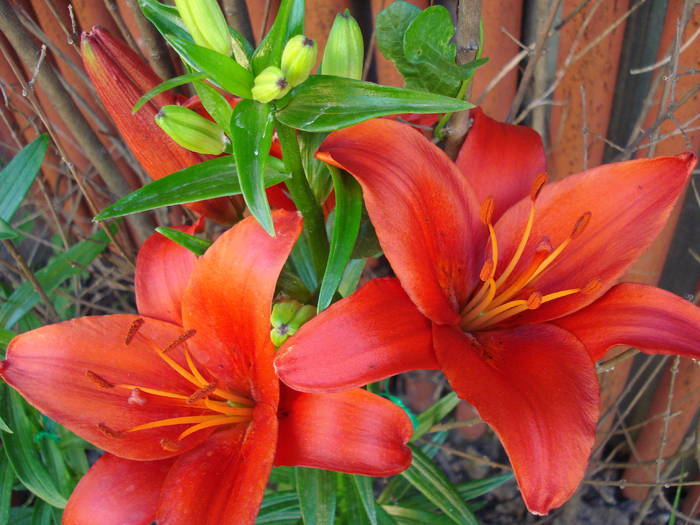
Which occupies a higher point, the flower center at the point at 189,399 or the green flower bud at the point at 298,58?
the green flower bud at the point at 298,58

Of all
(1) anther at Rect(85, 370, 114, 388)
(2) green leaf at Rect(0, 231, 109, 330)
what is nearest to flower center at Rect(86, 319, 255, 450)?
(1) anther at Rect(85, 370, 114, 388)

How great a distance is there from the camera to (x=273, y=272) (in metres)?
0.56

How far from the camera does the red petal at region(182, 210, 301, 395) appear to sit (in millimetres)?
563

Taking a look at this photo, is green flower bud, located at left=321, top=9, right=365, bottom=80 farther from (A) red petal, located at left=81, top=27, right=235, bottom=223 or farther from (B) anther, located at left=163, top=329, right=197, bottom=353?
(B) anther, located at left=163, top=329, right=197, bottom=353

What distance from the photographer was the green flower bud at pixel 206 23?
0.50m

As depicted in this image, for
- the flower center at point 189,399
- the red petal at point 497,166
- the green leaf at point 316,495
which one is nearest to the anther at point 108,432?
the flower center at point 189,399

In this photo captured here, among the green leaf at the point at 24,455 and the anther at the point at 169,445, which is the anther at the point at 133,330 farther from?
the green leaf at the point at 24,455

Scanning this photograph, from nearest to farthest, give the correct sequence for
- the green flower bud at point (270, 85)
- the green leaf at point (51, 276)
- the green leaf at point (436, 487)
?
the green flower bud at point (270, 85) < the green leaf at point (436, 487) < the green leaf at point (51, 276)

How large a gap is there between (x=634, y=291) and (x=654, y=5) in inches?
22.4

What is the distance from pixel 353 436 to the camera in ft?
1.88

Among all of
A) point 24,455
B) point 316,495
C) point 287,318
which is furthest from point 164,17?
point 24,455

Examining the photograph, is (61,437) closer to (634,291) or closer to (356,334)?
(356,334)

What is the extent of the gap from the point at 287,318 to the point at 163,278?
6.6 inches

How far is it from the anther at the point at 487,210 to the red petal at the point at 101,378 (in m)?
0.32
